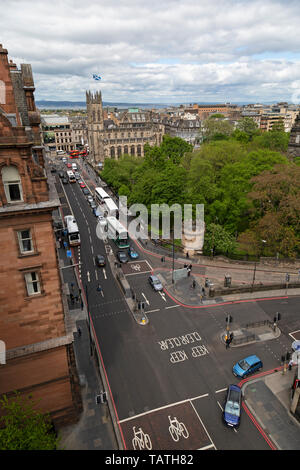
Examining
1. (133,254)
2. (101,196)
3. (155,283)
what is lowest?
(133,254)

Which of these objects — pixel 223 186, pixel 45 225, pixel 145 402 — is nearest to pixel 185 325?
pixel 145 402

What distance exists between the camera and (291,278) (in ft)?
135

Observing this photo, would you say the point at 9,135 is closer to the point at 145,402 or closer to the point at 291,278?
the point at 145,402

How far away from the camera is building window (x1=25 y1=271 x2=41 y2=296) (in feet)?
59.6

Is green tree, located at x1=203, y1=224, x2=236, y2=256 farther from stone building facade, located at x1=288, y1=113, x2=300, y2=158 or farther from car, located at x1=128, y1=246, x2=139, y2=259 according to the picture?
stone building facade, located at x1=288, y1=113, x2=300, y2=158

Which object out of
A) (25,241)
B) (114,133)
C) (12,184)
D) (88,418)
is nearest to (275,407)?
(88,418)

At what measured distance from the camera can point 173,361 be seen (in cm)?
2780

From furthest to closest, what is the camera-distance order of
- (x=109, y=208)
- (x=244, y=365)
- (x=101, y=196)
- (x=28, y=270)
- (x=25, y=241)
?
(x=101, y=196) < (x=109, y=208) < (x=244, y=365) < (x=28, y=270) < (x=25, y=241)

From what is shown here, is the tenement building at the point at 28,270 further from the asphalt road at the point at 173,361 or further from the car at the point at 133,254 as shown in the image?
the car at the point at 133,254

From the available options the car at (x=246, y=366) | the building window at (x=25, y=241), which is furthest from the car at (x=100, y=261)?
the building window at (x=25, y=241)

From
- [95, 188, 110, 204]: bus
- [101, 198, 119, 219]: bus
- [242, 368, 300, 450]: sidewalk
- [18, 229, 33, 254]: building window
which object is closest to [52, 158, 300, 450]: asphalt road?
[242, 368, 300, 450]: sidewalk

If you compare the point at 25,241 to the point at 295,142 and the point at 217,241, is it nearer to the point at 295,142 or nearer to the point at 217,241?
the point at 217,241

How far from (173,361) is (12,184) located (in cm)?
2121

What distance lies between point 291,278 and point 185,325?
18.5 m
